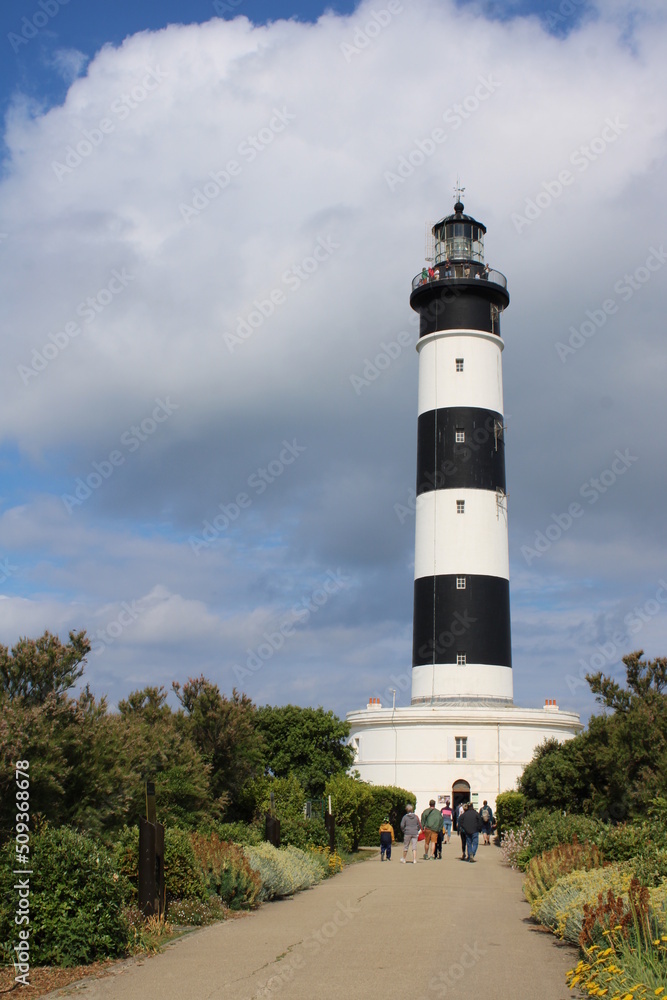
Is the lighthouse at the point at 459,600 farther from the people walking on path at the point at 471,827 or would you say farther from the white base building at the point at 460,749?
the people walking on path at the point at 471,827

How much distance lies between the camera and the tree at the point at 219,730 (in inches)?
851

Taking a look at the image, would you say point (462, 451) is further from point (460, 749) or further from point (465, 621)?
point (460, 749)

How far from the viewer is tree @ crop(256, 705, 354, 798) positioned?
30484 millimetres

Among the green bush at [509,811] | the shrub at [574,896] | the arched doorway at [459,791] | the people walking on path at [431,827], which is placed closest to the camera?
the shrub at [574,896]

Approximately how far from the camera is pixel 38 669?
44.2 feet

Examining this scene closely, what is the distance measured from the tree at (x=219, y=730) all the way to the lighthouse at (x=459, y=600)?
12.7 m

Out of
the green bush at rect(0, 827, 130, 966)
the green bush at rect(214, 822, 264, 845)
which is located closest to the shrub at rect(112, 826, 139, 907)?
the green bush at rect(0, 827, 130, 966)

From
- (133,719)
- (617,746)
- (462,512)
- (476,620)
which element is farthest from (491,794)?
(133,719)

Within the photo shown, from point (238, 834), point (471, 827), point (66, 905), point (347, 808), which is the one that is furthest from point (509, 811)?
point (66, 905)

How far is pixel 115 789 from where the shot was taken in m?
14.0

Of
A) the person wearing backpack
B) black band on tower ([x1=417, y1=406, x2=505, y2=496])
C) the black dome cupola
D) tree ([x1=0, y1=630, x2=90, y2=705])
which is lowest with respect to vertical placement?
the person wearing backpack

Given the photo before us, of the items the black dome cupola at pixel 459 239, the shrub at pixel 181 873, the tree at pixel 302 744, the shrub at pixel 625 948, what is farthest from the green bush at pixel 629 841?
the black dome cupola at pixel 459 239

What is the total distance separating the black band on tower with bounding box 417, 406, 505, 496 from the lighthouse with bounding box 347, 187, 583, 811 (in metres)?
0.05

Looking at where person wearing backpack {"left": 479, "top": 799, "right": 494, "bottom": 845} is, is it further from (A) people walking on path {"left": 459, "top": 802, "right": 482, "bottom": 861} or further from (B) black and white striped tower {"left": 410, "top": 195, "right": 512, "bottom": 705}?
(A) people walking on path {"left": 459, "top": 802, "right": 482, "bottom": 861}
